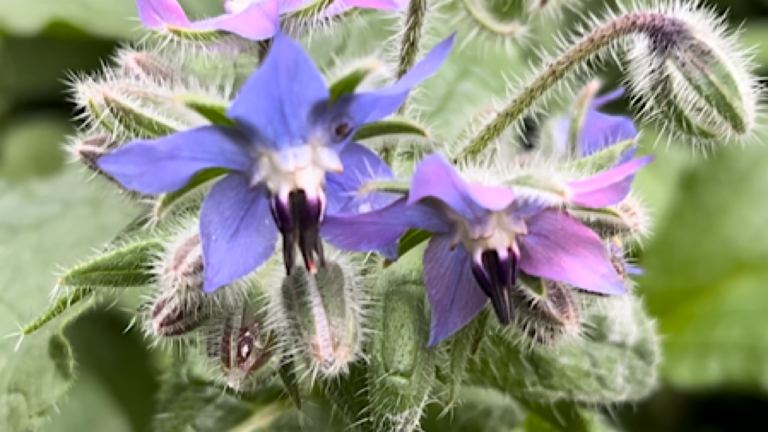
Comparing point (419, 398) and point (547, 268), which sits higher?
point (547, 268)

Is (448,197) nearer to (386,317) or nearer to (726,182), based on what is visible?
(386,317)

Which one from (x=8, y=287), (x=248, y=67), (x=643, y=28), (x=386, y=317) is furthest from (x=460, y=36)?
(x=8, y=287)

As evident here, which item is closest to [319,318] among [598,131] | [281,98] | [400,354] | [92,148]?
[400,354]

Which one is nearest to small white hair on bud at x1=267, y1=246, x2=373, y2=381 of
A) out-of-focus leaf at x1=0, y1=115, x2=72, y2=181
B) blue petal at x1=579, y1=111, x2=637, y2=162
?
blue petal at x1=579, y1=111, x2=637, y2=162

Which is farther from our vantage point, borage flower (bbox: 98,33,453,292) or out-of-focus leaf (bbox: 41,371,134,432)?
out-of-focus leaf (bbox: 41,371,134,432)

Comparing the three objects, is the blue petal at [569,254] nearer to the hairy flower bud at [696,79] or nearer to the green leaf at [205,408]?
the hairy flower bud at [696,79]

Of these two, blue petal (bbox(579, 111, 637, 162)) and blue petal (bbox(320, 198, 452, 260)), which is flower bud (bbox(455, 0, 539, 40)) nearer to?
blue petal (bbox(579, 111, 637, 162))

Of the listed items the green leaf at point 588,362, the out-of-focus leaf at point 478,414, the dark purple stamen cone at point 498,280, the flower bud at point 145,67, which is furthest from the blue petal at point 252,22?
the out-of-focus leaf at point 478,414
